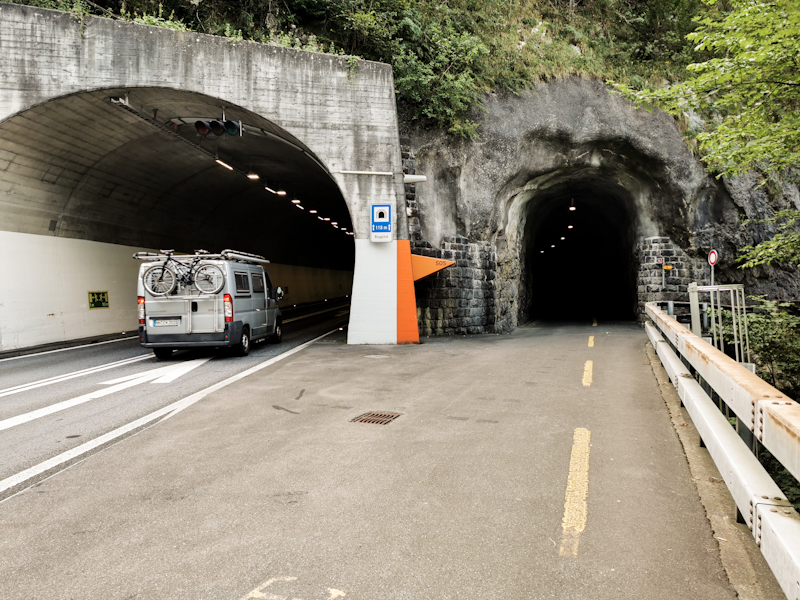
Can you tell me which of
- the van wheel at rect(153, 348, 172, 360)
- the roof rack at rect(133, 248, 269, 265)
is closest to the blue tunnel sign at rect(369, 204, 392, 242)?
the roof rack at rect(133, 248, 269, 265)

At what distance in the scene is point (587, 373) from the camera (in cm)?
905

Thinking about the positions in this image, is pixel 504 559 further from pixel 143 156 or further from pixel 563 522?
pixel 143 156

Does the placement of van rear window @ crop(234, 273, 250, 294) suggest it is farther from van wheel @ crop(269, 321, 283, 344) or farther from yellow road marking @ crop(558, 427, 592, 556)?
yellow road marking @ crop(558, 427, 592, 556)

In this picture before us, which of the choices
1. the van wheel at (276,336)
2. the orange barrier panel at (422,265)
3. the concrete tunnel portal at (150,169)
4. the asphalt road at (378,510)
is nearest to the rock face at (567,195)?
the orange barrier panel at (422,265)

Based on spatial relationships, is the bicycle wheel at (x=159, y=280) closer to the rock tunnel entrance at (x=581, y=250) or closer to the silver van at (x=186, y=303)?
the silver van at (x=186, y=303)

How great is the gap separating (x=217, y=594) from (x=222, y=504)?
1179 mm

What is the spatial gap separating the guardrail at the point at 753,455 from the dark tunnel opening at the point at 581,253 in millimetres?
19464


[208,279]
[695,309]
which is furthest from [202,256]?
[695,309]

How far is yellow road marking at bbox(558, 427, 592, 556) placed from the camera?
3.15 meters

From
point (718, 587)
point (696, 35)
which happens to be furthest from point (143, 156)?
point (718, 587)

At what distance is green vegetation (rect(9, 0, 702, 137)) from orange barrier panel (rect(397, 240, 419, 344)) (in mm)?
4987

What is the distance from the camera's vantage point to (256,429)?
5777 mm

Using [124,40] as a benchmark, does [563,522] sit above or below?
below

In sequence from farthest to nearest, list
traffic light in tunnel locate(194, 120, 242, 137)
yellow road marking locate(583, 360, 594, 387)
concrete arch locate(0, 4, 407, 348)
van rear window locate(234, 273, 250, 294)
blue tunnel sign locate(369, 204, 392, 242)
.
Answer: blue tunnel sign locate(369, 204, 392, 242) → concrete arch locate(0, 4, 407, 348) → traffic light in tunnel locate(194, 120, 242, 137) → van rear window locate(234, 273, 250, 294) → yellow road marking locate(583, 360, 594, 387)
